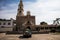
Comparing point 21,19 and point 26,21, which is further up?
point 21,19

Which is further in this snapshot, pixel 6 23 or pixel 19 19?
pixel 6 23

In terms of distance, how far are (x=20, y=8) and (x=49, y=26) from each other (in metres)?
15.8

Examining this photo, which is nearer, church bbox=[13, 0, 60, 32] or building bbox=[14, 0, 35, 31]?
church bbox=[13, 0, 60, 32]

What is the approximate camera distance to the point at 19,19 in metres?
56.8

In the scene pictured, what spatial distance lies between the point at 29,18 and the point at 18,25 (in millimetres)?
5814

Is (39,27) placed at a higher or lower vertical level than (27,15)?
lower

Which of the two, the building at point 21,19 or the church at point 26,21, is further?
the building at point 21,19

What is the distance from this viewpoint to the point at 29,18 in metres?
56.3

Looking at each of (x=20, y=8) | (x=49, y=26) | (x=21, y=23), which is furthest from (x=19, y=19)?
(x=49, y=26)

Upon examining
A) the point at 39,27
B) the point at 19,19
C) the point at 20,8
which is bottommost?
the point at 39,27

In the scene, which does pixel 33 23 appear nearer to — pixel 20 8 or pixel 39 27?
pixel 39 27

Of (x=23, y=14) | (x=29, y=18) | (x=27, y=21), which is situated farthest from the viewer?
(x=23, y=14)

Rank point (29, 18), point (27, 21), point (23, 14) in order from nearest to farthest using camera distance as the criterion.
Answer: point (27, 21) → point (29, 18) → point (23, 14)

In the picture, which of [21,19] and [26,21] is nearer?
[26,21]
